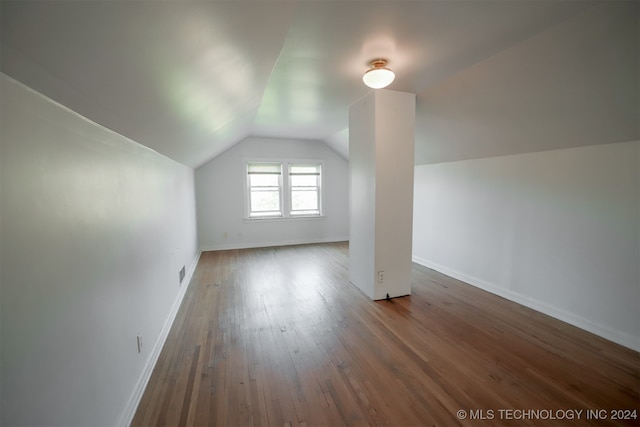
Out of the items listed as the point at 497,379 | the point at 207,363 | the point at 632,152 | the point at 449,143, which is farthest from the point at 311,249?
the point at 632,152

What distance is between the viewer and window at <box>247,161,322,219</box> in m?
5.93

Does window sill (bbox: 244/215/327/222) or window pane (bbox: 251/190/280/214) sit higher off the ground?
window pane (bbox: 251/190/280/214)

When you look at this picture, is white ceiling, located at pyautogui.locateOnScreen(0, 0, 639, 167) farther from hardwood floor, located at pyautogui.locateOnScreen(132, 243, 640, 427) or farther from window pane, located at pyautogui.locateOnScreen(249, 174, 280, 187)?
window pane, located at pyautogui.locateOnScreen(249, 174, 280, 187)

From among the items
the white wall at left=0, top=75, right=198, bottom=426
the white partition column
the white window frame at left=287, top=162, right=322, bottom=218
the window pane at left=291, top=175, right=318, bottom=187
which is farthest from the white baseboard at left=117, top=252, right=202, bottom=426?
the window pane at left=291, top=175, right=318, bottom=187

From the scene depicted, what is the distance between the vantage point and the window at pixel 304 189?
6184mm

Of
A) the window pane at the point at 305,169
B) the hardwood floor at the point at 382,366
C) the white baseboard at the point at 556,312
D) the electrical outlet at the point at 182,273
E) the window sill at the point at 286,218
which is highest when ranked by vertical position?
the window pane at the point at 305,169

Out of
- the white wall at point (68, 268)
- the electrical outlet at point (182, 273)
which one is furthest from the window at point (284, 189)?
the white wall at point (68, 268)

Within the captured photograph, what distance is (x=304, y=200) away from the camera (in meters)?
6.33

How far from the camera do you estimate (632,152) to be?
2.15m

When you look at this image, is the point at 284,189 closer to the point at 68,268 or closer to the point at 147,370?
the point at 147,370

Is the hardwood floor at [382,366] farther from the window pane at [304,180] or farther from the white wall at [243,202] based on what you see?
the window pane at [304,180]

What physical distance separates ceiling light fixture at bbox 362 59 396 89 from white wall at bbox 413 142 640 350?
189 centimetres

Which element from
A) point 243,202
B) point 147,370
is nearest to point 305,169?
point 243,202

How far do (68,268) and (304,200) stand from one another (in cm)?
533
